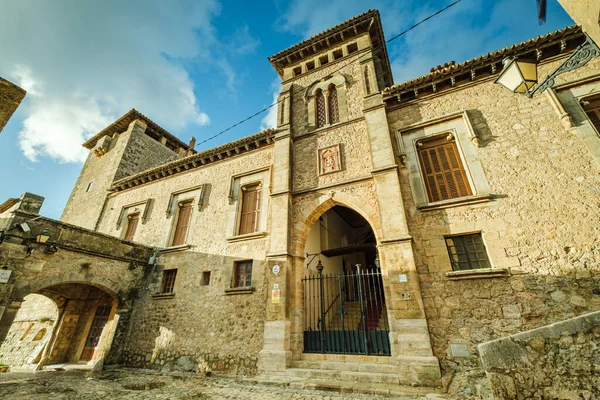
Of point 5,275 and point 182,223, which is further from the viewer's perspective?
point 182,223

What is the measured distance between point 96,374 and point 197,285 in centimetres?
382

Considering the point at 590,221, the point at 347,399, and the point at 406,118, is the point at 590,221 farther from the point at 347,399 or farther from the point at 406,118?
the point at 347,399

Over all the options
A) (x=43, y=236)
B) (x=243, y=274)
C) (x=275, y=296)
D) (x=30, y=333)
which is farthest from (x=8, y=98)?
(x=30, y=333)

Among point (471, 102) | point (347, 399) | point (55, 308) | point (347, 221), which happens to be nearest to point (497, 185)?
point (471, 102)

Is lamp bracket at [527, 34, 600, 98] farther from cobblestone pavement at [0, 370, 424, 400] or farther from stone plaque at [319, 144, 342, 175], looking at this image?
cobblestone pavement at [0, 370, 424, 400]

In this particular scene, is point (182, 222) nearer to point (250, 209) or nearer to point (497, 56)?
point (250, 209)

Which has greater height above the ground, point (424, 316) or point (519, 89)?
point (519, 89)

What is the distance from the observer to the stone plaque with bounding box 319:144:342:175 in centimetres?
941

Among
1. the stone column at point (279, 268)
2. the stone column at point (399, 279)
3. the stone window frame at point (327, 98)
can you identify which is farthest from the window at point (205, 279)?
the stone window frame at point (327, 98)

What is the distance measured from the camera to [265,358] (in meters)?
7.31

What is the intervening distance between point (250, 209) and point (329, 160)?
3.81 meters

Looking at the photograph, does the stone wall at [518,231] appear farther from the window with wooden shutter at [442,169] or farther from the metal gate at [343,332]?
the metal gate at [343,332]

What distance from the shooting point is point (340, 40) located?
40.4ft

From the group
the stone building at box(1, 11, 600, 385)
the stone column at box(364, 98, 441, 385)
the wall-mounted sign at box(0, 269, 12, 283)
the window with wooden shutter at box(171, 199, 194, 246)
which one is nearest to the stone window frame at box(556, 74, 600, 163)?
the stone building at box(1, 11, 600, 385)
